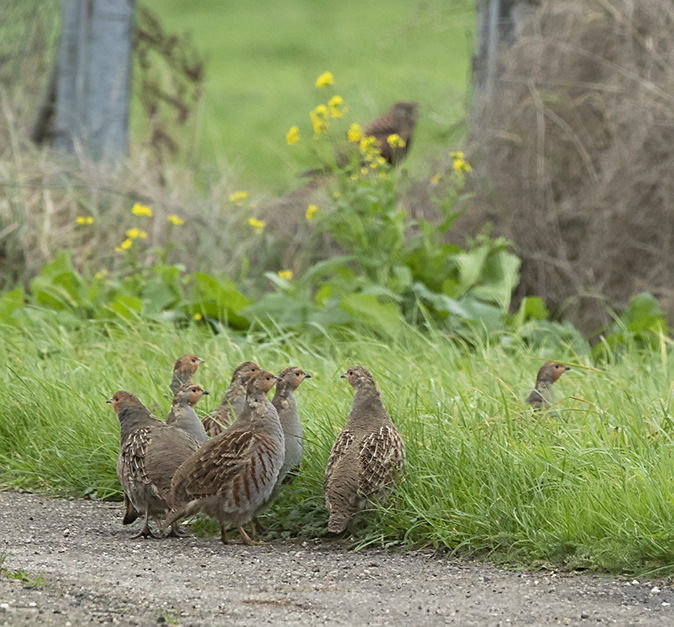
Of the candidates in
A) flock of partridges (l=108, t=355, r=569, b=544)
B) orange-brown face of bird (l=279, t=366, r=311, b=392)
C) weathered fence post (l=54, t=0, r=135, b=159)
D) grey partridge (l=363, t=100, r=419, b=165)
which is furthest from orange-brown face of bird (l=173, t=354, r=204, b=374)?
grey partridge (l=363, t=100, r=419, b=165)

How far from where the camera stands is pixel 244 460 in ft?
12.8

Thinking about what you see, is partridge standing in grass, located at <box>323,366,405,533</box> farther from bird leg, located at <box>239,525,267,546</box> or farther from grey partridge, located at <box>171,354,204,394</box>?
grey partridge, located at <box>171,354,204,394</box>

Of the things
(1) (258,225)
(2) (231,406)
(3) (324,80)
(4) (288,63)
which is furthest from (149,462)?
(4) (288,63)

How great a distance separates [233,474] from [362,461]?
53cm

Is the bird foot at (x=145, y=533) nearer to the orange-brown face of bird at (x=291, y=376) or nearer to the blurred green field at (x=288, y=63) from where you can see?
the orange-brown face of bird at (x=291, y=376)

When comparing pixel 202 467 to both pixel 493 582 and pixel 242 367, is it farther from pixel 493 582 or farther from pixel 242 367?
pixel 493 582

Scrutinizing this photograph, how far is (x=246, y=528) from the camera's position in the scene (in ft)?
13.9

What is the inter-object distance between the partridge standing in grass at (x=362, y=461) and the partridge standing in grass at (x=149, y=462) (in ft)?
2.16

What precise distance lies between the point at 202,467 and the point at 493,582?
1.24 metres

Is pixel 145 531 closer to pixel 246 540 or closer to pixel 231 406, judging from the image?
pixel 246 540

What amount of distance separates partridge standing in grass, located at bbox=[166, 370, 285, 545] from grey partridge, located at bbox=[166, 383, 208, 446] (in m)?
0.31

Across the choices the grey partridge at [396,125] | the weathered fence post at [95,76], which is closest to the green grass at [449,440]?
the weathered fence post at [95,76]

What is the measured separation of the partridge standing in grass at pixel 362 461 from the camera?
3.90m

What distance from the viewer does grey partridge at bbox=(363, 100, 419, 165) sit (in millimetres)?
9703
